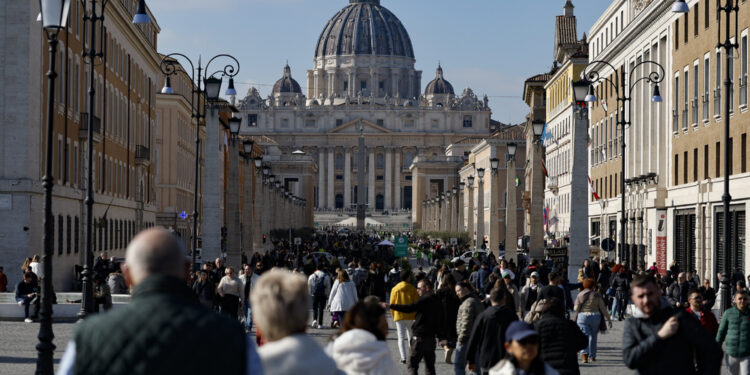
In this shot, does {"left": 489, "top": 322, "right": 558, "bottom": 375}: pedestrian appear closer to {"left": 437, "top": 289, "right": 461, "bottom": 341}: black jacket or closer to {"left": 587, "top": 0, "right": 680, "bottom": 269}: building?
{"left": 437, "top": 289, "right": 461, "bottom": 341}: black jacket

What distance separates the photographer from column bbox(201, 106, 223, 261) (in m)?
31.4

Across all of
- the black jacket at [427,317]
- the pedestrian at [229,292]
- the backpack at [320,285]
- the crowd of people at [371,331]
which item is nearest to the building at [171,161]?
the backpack at [320,285]

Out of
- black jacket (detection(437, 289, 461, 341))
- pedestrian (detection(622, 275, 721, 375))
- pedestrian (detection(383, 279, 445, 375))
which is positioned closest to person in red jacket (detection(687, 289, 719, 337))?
black jacket (detection(437, 289, 461, 341))

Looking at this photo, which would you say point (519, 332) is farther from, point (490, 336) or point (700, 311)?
point (700, 311)

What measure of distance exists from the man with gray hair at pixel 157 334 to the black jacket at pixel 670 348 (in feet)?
13.1

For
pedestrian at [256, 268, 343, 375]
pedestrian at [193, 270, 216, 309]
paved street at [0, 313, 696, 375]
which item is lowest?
paved street at [0, 313, 696, 375]

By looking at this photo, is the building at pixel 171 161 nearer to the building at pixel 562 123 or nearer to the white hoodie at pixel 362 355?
the building at pixel 562 123

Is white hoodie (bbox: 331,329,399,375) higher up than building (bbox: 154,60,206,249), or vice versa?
building (bbox: 154,60,206,249)

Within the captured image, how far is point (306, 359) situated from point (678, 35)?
38.0m

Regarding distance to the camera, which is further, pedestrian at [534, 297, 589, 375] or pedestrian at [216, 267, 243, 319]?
pedestrian at [216, 267, 243, 319]

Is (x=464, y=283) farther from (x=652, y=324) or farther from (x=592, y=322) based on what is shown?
(x=652, y=324)

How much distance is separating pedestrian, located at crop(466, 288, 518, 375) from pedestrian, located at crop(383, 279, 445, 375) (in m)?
2.48

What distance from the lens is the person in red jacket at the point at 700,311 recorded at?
14.0 metres

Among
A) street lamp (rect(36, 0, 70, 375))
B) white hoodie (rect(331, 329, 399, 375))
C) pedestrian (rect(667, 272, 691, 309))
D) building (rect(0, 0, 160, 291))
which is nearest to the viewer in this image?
white hoodie (rect(331, 329, 399, 375))
